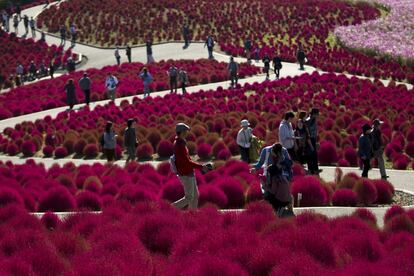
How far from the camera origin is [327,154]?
→ 20.1 metres

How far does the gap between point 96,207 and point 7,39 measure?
51791 millimetres

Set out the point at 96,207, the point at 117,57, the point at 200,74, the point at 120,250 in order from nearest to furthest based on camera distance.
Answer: the point at 120,250 < the point at 96,207 < the point at 200,74 < the point at 117,57

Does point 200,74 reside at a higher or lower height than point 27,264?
lower

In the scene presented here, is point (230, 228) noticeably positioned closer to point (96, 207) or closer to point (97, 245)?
point (97, 245)

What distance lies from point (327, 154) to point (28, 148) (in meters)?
10.3

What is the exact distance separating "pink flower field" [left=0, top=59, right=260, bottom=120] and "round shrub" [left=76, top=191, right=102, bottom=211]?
1982 centimetres

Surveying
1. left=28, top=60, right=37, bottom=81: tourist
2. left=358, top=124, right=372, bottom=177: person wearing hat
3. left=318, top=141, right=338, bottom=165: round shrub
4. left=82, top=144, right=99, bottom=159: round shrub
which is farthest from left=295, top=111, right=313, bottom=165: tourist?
left=28, top=60, right=37, bottom=81: tourist

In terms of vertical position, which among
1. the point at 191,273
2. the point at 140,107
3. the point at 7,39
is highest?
the point at 191,273

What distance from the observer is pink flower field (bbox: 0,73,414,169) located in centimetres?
2192

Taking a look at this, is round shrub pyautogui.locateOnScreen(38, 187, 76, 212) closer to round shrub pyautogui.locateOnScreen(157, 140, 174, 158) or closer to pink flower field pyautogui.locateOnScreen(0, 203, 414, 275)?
pink flower field pyautogui.locateOnScreen(0, 203, 414, 275)

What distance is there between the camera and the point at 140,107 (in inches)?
1171

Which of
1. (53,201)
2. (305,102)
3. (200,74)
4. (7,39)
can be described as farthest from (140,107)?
(7,39)

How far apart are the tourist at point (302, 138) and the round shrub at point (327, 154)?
3009 millimetres

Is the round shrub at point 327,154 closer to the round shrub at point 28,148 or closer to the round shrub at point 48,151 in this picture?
the round shrub at point 48,151
